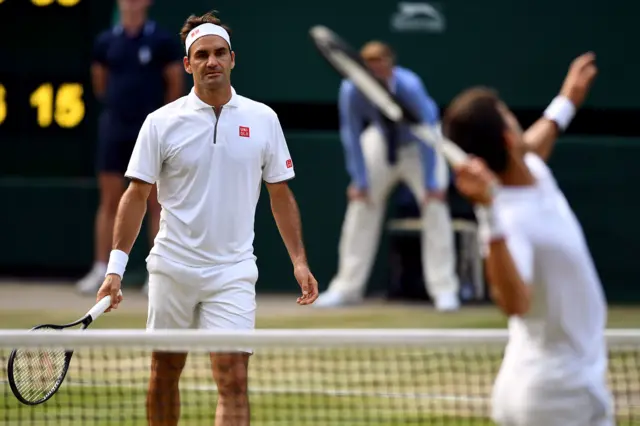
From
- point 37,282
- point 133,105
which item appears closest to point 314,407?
point 133,105

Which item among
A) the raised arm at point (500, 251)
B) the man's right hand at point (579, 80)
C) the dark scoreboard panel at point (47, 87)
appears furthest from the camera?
the dark scoreboard panel at point (47, 87)

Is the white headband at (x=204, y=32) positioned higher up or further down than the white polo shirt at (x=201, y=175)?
higher up

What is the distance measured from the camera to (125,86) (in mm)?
10203

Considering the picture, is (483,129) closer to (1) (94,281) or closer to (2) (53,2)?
(1) (94,281)

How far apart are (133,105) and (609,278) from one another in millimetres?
3527

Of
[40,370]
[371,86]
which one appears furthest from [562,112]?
[40,370]

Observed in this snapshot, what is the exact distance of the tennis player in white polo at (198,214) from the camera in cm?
518

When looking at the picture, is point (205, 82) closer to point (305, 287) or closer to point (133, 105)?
point (305, 287)

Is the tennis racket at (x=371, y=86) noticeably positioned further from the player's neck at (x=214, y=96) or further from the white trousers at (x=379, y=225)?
the white trousers at (x=379, y=225)

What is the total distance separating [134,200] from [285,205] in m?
0.57

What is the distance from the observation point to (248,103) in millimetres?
5332

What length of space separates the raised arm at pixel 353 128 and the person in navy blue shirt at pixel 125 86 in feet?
4.01

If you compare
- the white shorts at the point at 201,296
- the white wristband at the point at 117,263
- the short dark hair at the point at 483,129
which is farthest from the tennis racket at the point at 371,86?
the white wristband at the point at 117,263

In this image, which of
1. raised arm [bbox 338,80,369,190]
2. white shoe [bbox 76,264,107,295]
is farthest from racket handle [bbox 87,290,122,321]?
white shoe [bbox 76,264,107,295]
